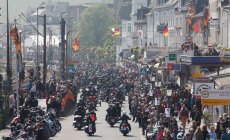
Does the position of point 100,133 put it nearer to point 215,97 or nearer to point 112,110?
point 112,110

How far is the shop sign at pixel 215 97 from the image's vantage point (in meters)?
21.8

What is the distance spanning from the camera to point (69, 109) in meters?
41.7

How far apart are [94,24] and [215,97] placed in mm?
152373

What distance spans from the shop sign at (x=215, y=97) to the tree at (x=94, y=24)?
150213 mm

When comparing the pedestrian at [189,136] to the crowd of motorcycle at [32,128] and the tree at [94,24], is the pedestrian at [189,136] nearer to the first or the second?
the crowd of motorcycle at [32,128]

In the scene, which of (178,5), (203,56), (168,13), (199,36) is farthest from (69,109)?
(168,13)

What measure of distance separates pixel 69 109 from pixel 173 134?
20275mm

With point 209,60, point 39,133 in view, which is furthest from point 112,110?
point 39,133

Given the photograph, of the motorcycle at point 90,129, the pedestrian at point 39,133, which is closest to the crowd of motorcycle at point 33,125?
the pedestrian at point 39,133

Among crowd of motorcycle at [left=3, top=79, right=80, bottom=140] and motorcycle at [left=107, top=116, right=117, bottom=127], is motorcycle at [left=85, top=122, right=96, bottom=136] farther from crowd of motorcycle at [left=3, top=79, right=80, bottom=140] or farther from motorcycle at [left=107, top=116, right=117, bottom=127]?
motorcycle at [left=107, top=116, right=117, bottom=127]

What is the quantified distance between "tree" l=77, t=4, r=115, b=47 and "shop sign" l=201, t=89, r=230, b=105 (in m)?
150

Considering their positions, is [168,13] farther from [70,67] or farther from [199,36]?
[70,67]

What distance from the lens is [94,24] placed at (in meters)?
174

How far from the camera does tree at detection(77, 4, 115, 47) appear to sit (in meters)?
172
